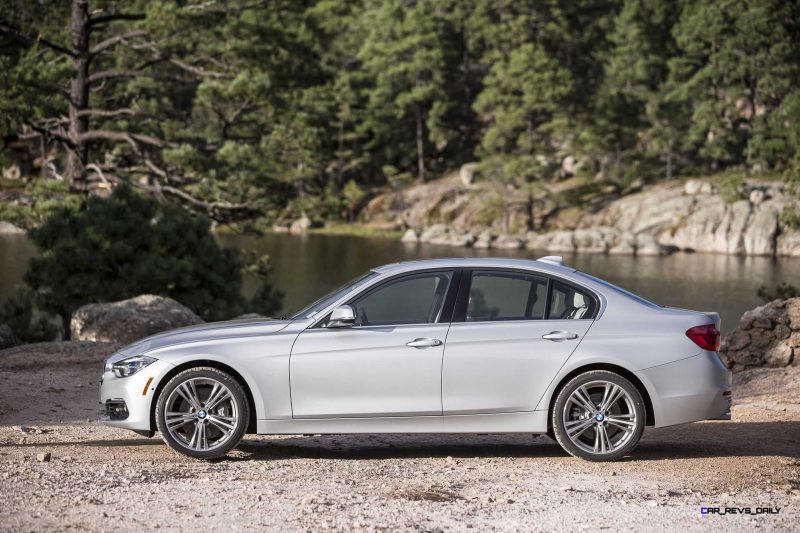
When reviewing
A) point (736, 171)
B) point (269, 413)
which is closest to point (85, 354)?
point (269, 413)

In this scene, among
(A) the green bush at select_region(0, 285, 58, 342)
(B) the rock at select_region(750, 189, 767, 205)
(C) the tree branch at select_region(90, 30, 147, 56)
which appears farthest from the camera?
(B) the rock at select_region(750, 189, 767, 205)

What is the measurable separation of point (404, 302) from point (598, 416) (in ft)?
5.41

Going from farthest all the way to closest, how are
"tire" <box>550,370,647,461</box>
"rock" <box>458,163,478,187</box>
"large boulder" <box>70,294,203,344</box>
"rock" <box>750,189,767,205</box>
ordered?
1. "rock" <box>458,163,478,187</box>
2. "rock" <box>750,189,767,205</box>
3. "large boulder" <box>70,294,203,344</box>
4. "tire" <box>550,370,647,461</box>

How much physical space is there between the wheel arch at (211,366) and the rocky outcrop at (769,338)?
30.4 ft

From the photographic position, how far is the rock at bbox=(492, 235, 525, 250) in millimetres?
74875

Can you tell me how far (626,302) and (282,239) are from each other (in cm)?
6683

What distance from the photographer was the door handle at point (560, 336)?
8367 mm

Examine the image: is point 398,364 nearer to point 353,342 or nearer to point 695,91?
point 353,342

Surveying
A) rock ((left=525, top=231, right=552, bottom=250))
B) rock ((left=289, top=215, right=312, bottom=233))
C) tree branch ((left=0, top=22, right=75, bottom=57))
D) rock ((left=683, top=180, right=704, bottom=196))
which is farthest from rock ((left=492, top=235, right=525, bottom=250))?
tree branch ((left=0, top=22, right=75, bottom=57))

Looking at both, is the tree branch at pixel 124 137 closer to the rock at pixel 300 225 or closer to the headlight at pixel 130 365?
the headlight at pixel 130 365

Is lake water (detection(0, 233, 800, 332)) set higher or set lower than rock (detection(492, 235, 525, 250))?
lower

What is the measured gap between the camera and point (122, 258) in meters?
22.6

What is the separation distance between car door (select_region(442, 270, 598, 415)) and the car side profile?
10mm

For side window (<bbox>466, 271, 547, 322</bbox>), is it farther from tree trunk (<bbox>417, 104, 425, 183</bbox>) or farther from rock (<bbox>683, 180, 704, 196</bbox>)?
tree trunk (<bbox>417, 104, 425, 183</bbox>)
